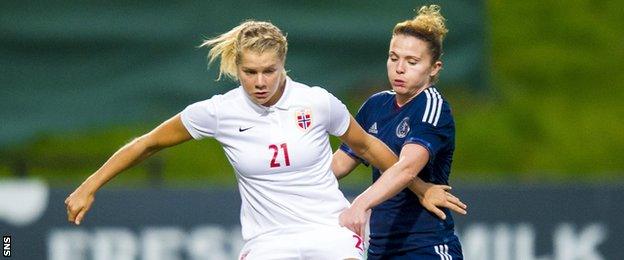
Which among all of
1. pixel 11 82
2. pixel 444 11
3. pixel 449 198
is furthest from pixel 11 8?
pixel 449 198

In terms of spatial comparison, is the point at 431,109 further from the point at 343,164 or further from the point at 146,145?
the point at 146,145

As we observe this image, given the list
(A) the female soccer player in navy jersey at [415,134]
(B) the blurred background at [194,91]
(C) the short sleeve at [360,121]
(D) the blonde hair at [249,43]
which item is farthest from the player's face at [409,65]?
(B) the blurred background at [194,91]

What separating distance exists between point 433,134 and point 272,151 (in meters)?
0.73

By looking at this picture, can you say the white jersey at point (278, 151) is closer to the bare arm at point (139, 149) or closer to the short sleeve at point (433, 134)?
the bare arm at point (139, 149)

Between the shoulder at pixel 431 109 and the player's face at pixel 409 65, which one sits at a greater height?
the player's face at pixel 409 65

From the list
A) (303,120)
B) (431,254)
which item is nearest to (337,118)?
(303,120)

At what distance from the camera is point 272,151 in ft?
19.3

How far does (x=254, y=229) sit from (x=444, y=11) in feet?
10.9

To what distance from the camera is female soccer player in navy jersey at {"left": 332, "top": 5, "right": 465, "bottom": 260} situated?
20.7 feet

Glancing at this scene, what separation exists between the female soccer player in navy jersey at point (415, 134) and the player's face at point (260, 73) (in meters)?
0.67

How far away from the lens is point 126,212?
863 centimetres

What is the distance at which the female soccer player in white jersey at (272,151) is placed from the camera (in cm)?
588

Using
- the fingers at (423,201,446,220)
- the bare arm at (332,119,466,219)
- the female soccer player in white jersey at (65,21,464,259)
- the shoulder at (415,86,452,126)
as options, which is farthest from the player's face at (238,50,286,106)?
the fingers at (423,201,446,220)

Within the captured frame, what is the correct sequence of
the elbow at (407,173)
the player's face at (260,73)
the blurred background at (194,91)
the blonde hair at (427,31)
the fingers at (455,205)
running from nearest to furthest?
the player's face at (260,73) < the elbow at (407,173) < the fingers at (455,205) < the blonde hair at (427,31) < the blurred background at (194,91)
